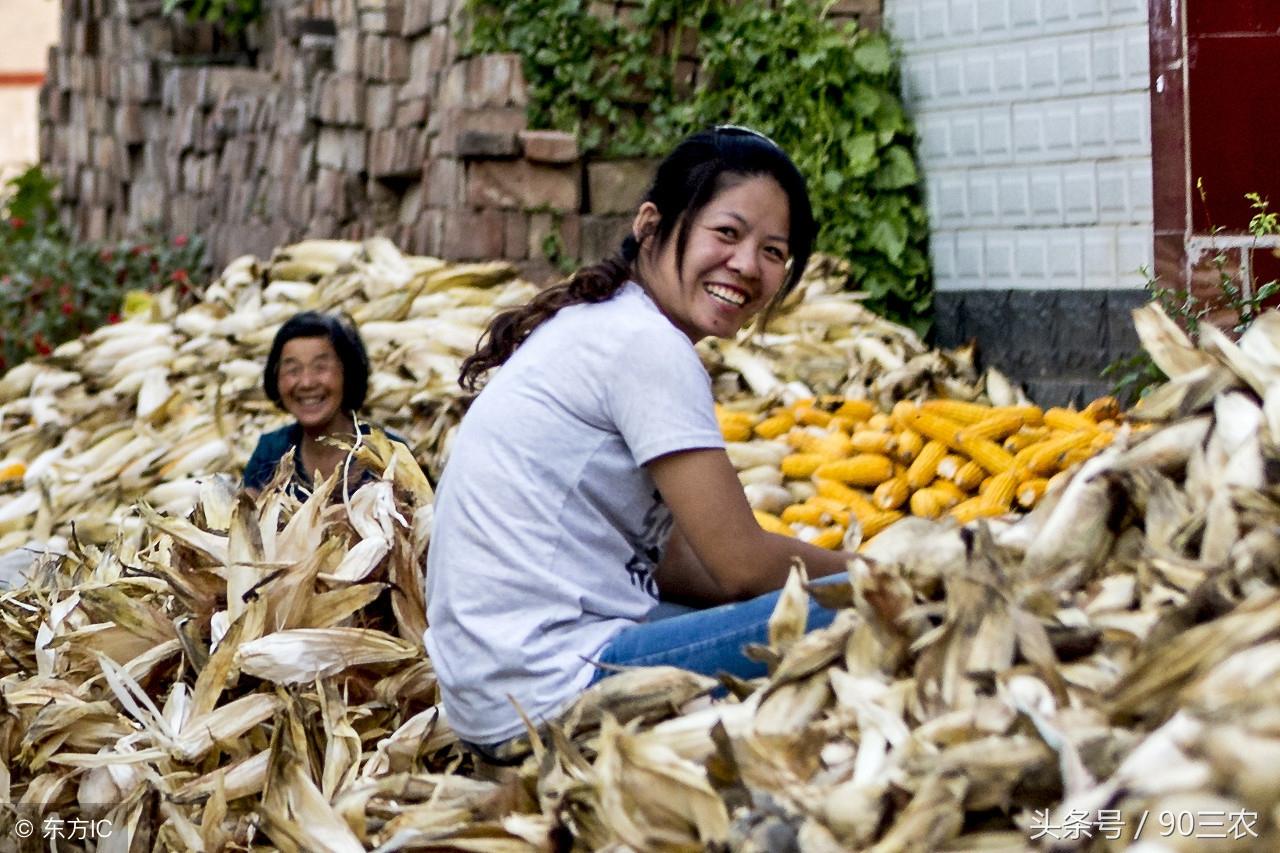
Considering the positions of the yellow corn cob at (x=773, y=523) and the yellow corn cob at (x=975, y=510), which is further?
the yellow corn cob at (x=773, y=523)

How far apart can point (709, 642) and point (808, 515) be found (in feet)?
6.90

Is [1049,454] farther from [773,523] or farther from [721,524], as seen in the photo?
[721,524]

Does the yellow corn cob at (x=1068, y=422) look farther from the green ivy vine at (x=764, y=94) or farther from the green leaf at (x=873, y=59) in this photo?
the green leaf at (x=873, y=59)

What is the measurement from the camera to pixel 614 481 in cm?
310

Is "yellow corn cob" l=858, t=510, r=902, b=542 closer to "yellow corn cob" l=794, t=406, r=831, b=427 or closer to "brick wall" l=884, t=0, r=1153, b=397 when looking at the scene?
"yellow corn cob" l=794, t=406, r=831, b=427

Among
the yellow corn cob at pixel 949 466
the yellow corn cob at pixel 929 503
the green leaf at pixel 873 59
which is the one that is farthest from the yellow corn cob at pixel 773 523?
the green leaf at pixel 873 59

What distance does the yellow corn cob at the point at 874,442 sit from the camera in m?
5.31

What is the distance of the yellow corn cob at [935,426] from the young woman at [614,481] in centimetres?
206

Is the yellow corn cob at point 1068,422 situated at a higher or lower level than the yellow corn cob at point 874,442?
higher

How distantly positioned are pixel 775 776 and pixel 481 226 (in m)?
5.35

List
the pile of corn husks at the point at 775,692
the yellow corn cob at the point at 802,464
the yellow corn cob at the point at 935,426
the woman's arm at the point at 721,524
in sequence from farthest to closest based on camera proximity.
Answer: the yellow corn cob at the point at 802,464 → the yellow corn cob at the point at 935,426 → the woman's arm at the point at 721,524 → the pile of corn husks at the point at 775,692

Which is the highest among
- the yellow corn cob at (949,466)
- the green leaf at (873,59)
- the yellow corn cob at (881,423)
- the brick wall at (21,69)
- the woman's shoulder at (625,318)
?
the brick wall at (21,69)

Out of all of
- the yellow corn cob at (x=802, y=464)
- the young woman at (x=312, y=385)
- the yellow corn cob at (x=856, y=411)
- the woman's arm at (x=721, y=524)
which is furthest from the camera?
the yellow corn cob at (x=856, y=411)

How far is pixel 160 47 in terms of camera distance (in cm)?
1145
